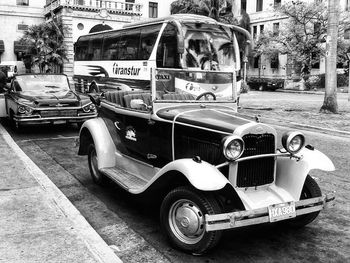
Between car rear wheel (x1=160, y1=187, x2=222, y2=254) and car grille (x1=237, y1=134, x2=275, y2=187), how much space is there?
1.66 ft

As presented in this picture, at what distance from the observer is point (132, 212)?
17.1 ft

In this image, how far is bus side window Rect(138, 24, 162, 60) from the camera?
48.4 feet

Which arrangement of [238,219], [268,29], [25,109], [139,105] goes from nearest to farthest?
[238,219] → [139,105] → [25,109] → [268,29]

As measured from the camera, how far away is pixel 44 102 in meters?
10.7

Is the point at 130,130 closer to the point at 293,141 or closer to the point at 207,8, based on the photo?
the point at 293,141

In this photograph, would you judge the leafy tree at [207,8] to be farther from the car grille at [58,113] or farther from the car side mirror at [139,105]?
the car side mirror at [139,105]

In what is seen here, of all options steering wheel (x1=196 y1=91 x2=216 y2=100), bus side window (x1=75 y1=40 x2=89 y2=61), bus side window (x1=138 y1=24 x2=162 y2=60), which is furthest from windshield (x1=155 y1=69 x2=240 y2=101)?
bus side window (x1=75 y1=40 x2=89 y2=61)

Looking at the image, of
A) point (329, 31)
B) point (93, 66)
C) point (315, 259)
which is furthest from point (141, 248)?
point (93, 66)

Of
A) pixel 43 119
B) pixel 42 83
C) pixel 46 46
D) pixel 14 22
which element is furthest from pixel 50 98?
pixel 14 22

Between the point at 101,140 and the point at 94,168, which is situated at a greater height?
the point at 101,140

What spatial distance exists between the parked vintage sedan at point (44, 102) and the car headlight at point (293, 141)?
7.55m

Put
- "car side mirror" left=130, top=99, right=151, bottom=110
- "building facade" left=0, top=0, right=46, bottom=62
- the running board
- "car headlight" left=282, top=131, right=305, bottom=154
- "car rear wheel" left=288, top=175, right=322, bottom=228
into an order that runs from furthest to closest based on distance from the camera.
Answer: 1. "building facade" left=0, top=0, right=46, bottom=62
2. "car side mirror" left=130, top=99, right=151, bottom=110
3. the running board
4. "car rear wheel" left=288, top=175, right=322, bottom=228
5. "car headlight" left=282, top=131, right=305, bottom=154

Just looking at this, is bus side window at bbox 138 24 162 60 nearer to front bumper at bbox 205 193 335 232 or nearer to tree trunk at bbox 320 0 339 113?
tree trunk at bbox 320 0 339 113

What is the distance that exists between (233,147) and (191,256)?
1127mm
